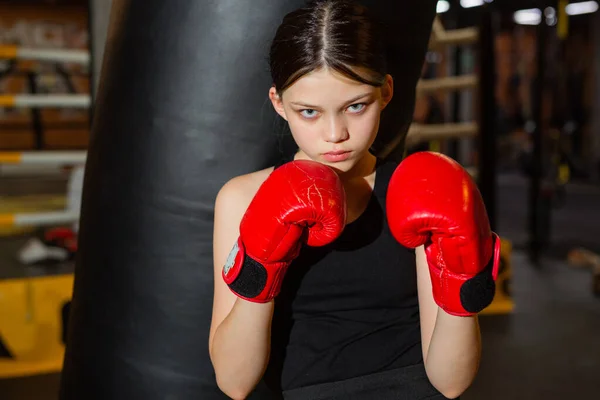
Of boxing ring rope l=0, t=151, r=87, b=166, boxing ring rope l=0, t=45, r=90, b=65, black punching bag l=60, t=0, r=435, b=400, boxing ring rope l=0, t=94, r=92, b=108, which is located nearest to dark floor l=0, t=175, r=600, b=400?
boxing ring rope l=0, t=151, r=87, b=166

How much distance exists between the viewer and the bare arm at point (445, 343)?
901 mm

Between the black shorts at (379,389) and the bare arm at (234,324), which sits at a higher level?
the bare arm at (234,324)

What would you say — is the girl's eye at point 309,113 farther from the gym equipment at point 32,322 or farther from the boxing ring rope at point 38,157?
the boxing ring rope at point 38,157

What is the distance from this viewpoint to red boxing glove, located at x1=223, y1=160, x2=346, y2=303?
858 millimetres

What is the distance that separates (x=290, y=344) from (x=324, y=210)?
9.9 inches

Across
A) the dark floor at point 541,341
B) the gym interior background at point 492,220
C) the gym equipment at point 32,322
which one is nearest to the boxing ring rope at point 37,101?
the gym interior background at point 492,220

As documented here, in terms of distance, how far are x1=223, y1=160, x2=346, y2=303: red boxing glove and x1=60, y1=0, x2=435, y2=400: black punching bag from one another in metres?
0.21

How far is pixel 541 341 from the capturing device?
9.25ft

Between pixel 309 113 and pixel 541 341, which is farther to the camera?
pixel 541 341

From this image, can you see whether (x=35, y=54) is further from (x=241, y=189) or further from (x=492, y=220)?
(x=241, y=189)

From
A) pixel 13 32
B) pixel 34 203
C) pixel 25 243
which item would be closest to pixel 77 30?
pixel 13 32

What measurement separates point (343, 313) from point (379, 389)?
0.40 feet

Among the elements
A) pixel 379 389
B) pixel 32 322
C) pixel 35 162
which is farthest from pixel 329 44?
pixel 35 162

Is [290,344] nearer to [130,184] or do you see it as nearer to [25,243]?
[130,184]
